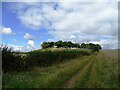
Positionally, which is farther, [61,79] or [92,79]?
[92,79]

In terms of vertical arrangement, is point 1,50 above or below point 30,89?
above

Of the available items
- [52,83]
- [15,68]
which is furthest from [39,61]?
[52,83]

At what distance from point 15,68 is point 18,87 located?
9.76m

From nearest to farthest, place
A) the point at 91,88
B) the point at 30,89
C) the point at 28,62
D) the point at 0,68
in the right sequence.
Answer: the point at 30,89 < the point at 91,88 < the point at 0,68 < the point at 28,62

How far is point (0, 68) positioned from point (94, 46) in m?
145

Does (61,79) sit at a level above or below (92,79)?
above

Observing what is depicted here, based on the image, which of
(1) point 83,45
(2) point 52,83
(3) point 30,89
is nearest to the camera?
(3) point 30,89

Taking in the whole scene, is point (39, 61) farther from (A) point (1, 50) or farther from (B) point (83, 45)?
(B) point (83, 45)

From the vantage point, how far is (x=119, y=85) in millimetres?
14109

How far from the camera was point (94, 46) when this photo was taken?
162 m

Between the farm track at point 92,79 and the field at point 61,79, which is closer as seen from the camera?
the field at point 61,79

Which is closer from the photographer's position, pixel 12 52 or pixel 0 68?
Result: pixel 0 68

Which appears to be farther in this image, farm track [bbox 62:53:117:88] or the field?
farm track [bbox 62:53:117:88]

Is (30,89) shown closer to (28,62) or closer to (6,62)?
(6,62)
